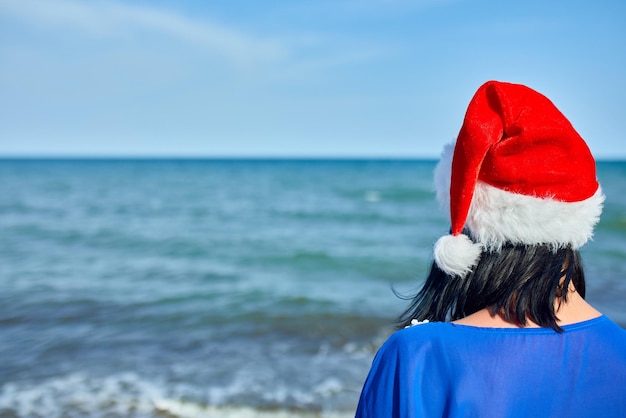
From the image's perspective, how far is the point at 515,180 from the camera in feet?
4.72

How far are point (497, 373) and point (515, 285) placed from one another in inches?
9.7

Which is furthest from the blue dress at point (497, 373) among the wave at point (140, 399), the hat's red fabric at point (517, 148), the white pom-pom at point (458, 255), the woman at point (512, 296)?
the wave at point (140, 399)

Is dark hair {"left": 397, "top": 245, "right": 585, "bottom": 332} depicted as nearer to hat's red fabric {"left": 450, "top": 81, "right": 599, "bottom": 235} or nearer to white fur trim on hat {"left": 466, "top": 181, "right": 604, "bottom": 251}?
white fur trim on hat {"left": 466, "top": 181, "right": 604, "bottom": 251}

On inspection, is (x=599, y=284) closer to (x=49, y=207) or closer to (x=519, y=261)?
(x=519, y=261)

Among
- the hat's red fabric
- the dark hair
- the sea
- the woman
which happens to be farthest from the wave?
the hat's red fabric

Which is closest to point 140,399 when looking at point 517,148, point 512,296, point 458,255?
point 458,255

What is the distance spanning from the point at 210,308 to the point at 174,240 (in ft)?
22.7

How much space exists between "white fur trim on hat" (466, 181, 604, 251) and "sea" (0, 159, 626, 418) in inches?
9.0

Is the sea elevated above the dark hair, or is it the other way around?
the dark hair

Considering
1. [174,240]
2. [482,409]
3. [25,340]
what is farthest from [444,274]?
[174,240]

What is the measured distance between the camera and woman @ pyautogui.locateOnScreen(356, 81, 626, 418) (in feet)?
4.22

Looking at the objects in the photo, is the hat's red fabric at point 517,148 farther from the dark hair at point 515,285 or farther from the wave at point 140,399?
the wave at point 140,399

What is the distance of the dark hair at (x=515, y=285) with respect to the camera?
1.38 metres

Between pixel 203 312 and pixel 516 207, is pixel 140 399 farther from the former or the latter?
pixel 516 207
